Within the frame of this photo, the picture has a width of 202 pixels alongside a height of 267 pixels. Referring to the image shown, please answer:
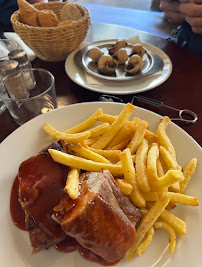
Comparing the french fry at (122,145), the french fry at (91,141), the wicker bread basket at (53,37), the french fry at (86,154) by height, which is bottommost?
the french fry at (91,141)

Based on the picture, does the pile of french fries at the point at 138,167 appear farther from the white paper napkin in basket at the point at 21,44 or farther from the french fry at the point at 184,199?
the white paper napkin in basket at the point at 21,44

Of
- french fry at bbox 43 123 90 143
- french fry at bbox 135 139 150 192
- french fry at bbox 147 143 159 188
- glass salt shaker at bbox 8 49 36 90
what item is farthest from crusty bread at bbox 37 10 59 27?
french fry at bbox 147 143 159 188

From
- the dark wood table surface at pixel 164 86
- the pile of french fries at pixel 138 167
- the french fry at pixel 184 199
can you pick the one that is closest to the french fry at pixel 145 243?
the pile of french fries at pixel 138 167

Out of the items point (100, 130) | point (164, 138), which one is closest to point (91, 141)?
point (100, 130)

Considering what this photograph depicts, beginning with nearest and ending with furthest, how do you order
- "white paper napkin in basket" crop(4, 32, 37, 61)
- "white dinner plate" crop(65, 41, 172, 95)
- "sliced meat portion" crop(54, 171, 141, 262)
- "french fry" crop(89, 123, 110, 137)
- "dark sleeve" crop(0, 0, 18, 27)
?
1. "sliced meat portion" crop(54, 171, 141, 262)
2. "french fry" crop(89, 123, 110, 137)
3. "white dinner plate" crop(65, 41, 172, 95)
4. "white paper napkin in basket" crop(4, 32, 37, 61)
5. "dark sleeve" crop(0, 0, 18, 27)

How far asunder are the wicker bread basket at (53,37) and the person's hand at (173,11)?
6.03 ft

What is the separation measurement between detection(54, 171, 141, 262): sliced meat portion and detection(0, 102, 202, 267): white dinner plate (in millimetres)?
176

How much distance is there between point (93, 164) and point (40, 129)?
A: 724 mm

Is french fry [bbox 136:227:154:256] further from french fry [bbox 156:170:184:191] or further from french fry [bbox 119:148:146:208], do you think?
french fry [bbox 156:170:184:191]

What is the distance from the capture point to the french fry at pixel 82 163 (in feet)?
4.83

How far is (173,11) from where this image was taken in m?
3.96

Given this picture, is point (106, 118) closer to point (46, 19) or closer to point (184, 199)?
point (184, 199)

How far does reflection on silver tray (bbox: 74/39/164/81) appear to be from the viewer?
2.58 metres

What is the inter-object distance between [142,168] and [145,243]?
461 millimetres
